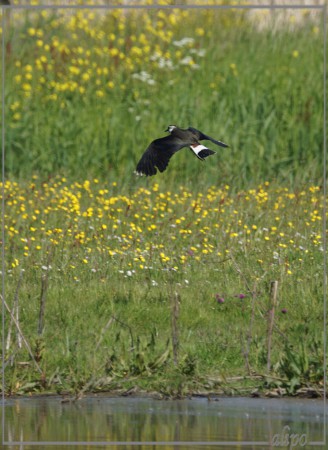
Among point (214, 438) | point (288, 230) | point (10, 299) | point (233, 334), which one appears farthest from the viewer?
point (288, 230)

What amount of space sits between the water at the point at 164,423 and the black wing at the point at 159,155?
2.11 metres

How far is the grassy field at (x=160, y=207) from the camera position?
9.12m

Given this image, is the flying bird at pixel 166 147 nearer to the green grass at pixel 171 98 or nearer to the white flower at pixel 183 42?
the green grass at pixel 171 98

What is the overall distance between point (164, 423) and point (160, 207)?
16.9ft

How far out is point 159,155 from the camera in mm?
10000

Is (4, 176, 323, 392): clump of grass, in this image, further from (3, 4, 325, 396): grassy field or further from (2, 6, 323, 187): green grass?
(2, 6, 323, 187): green grass

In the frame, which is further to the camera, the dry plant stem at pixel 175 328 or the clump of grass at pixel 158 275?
the clump of grass at pixel 158 275

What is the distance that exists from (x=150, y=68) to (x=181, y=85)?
870 mm

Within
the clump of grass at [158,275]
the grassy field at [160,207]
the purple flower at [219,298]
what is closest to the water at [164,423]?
the grassy field at [160,207]

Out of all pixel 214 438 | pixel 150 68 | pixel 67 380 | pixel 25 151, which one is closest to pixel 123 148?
pixel 25 151

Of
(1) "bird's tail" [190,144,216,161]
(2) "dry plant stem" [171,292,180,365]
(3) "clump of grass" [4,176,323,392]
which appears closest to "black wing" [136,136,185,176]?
(1) "bird's tail" [190,144,216,161]

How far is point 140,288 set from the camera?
34.5 ft

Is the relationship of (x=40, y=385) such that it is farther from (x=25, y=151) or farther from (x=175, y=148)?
(x=25, y=151)

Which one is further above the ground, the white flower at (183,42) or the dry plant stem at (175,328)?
the white flower at (183,42)
